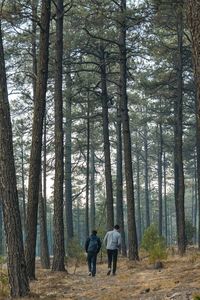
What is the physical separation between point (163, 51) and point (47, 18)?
8.20 meters

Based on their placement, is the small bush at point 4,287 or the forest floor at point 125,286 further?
the small bush at point 4,287

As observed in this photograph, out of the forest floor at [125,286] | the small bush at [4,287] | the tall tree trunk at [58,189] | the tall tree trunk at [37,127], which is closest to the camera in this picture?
the forest floor at [125,286]

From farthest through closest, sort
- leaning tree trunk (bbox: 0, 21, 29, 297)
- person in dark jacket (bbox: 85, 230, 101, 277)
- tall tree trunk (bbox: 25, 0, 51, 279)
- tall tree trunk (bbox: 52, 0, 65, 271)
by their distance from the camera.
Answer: person in dark jacket (bbox: 85, 230, 101, 277) → tall tree trunk (bbox: 52, 0, 65, 271) → tall tree trunk (bbox: 25, 0, 51, 279) → leaning tree trunk (bbox: 0, 21, 29, 297)

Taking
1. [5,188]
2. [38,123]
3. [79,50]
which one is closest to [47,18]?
[38,123]

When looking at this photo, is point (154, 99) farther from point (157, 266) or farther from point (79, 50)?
point (157, 266)

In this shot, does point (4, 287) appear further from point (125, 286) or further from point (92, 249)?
point (92, 249)

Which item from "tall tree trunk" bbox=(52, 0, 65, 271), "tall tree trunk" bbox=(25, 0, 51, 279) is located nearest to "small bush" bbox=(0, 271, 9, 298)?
"tall tree trunk" bbox=(25, 0, 51, 279)

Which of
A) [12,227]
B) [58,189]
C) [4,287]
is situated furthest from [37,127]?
[4,287]

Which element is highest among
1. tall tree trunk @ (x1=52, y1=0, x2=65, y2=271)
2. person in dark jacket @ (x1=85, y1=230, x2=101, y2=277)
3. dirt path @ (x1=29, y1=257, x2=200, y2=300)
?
tall tree trunk @ (x1=52, y1=0, x2=65, y2=271)

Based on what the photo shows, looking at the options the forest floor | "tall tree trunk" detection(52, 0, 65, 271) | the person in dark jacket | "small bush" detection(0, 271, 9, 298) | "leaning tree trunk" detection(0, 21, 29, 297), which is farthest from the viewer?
the person in dark jacket

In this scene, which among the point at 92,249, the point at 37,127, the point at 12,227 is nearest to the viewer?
the point at 12,227

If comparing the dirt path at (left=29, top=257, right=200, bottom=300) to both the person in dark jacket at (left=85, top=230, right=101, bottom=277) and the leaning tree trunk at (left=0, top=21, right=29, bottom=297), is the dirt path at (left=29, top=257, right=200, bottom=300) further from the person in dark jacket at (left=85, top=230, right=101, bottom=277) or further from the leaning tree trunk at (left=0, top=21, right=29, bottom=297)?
the person in dark jacket at (left=85, top=230, right=101, bottom=277)

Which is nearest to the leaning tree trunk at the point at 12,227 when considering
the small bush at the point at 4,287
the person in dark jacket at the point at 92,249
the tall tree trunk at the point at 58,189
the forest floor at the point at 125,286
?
the forest floor at the point at 125,286

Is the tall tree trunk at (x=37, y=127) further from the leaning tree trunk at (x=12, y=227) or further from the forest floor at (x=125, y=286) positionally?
the leaning tree trunk at (x=12, y=227)
